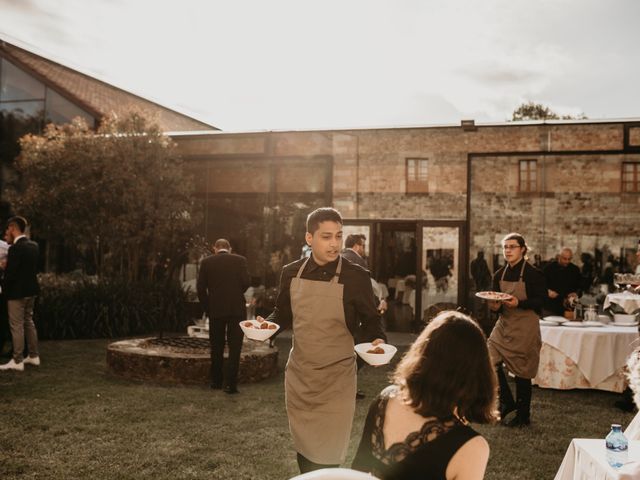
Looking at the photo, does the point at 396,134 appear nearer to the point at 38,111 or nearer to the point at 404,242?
the point at 404,242

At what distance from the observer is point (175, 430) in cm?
598

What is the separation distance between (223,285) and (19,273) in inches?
123

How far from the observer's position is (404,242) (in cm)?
1473

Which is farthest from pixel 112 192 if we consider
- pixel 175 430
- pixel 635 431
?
pixel 635 431

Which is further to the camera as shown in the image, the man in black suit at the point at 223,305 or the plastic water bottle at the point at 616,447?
the man in black suit at the point at 223,305

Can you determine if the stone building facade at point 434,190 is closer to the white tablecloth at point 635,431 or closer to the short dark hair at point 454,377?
the white tablecloth at point 635,431

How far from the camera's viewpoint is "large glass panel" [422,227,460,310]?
1415 centimetres

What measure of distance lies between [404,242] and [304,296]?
11496 millimetres

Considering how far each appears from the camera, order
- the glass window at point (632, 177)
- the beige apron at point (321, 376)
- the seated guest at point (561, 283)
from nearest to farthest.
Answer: the beige apron at point (321, 376)
the seated guest at point (561, 283)
the glass window at point (632, 177)

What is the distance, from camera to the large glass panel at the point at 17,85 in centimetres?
1889

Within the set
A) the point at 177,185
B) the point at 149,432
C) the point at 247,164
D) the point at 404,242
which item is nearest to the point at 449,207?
the point at 404,242

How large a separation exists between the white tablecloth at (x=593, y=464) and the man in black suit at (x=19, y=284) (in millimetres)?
7720

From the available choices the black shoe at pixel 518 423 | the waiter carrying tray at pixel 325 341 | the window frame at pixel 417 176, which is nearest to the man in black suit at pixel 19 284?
the waiter carrying tray at pixel 325 341

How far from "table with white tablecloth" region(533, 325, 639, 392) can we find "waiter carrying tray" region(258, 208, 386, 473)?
5.72 m
